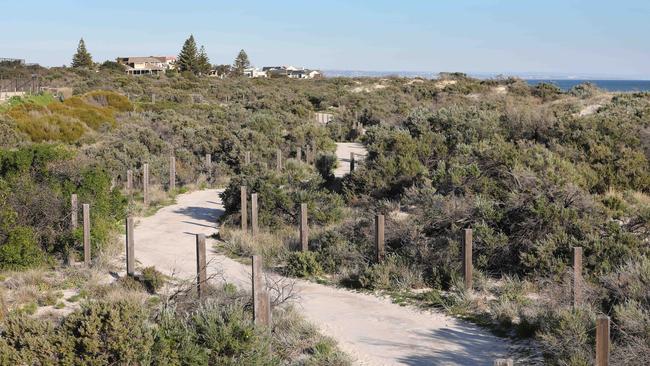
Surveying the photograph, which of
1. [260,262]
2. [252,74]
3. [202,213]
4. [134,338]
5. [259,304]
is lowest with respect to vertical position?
[202,213]

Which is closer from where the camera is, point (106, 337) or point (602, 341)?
point (106, 337)

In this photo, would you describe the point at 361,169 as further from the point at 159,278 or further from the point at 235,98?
the point at 235,98

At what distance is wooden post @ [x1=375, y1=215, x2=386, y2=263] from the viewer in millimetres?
12008

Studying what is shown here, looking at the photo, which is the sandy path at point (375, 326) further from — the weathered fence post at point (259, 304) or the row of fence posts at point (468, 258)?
the weathered fence post at point (259, 304)

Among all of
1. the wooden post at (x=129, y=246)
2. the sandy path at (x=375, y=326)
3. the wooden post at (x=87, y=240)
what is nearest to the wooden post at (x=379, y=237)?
the sandy path at (x=375, y=326)

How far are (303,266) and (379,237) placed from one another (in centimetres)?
144

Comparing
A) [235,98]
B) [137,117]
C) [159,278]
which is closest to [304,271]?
[159,278]

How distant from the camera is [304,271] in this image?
12.2 meters

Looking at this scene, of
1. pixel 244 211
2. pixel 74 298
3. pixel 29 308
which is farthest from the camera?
pixel 244 211

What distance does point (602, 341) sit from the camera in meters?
6.34

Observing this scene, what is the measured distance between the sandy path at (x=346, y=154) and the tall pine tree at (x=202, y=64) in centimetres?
5559

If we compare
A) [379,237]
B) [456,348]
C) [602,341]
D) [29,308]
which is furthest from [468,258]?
[29,308]

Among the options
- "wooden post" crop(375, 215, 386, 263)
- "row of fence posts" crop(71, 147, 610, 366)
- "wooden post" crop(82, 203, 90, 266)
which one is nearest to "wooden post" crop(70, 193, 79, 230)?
"row of fence posts" crop(71, 147, 610, 366)

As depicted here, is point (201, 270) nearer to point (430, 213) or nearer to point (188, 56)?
point (430, 213)
